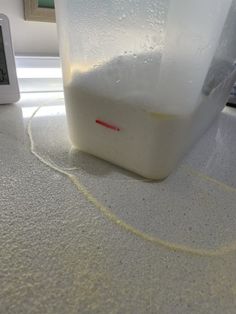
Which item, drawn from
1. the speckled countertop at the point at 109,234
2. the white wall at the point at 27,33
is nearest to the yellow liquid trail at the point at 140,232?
the speckled countertop at the point at 109,234

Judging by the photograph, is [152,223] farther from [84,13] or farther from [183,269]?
[84,13]

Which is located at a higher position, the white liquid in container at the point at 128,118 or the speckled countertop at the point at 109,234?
the white liquid in container at the point at 128,118

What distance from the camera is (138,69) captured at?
0.33 m

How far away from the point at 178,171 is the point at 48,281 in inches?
10.9

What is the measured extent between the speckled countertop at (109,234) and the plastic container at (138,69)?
5 cm

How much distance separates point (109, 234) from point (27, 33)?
2.07 feet

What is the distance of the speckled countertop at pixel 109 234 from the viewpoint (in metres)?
0.24

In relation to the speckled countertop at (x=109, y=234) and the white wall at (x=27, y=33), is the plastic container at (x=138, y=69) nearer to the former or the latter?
the speckled countertop at (x=109, y=234)

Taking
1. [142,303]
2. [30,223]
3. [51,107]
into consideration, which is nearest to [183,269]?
[142,303]

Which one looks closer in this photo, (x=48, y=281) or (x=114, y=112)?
(x=48, y=281)

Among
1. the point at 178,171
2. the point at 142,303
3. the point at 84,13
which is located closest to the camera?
the point at 142,303

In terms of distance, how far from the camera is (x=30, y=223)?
302mm

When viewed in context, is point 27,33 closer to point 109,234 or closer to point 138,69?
point 138,69

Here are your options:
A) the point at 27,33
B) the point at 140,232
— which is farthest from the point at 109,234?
the point at 27,33
